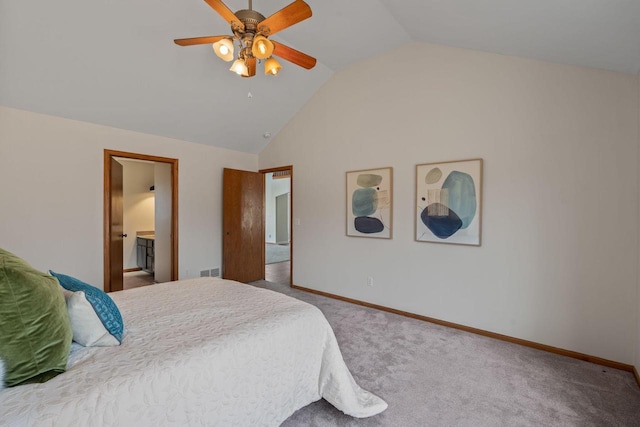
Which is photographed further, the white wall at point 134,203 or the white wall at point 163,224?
the white wall at point 134,203

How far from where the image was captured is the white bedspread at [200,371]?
98 cm

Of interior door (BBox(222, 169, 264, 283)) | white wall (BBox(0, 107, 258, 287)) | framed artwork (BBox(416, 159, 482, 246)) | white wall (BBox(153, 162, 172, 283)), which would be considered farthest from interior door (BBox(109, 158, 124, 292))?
framed artwork (BBox(416, 159, 482, 246))

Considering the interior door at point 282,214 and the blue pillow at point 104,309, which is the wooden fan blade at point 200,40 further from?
the interior door at point 282,214

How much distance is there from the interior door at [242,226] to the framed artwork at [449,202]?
116 inches

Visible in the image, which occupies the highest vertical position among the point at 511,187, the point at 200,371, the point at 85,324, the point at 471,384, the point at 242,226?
the point at 511,187

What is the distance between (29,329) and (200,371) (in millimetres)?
632

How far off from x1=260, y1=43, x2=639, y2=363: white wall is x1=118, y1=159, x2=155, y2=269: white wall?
4.45 m

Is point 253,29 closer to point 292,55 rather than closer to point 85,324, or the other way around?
point 292,55

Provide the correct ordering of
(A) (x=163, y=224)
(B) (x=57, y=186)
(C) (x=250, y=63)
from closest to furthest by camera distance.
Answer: (C) (x=250, y=63)
(B) (x=57, y=186)
(A) (x=163, y=224)

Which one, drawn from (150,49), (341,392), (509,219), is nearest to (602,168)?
(509,219)

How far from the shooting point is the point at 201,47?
303 cm

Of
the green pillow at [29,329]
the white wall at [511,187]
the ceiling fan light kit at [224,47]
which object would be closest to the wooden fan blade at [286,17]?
the ceiling fan light kit at [224,47]

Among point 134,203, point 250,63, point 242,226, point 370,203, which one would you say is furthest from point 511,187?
point 134,203

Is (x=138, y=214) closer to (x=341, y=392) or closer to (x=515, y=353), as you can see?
(x=341, y=392)
